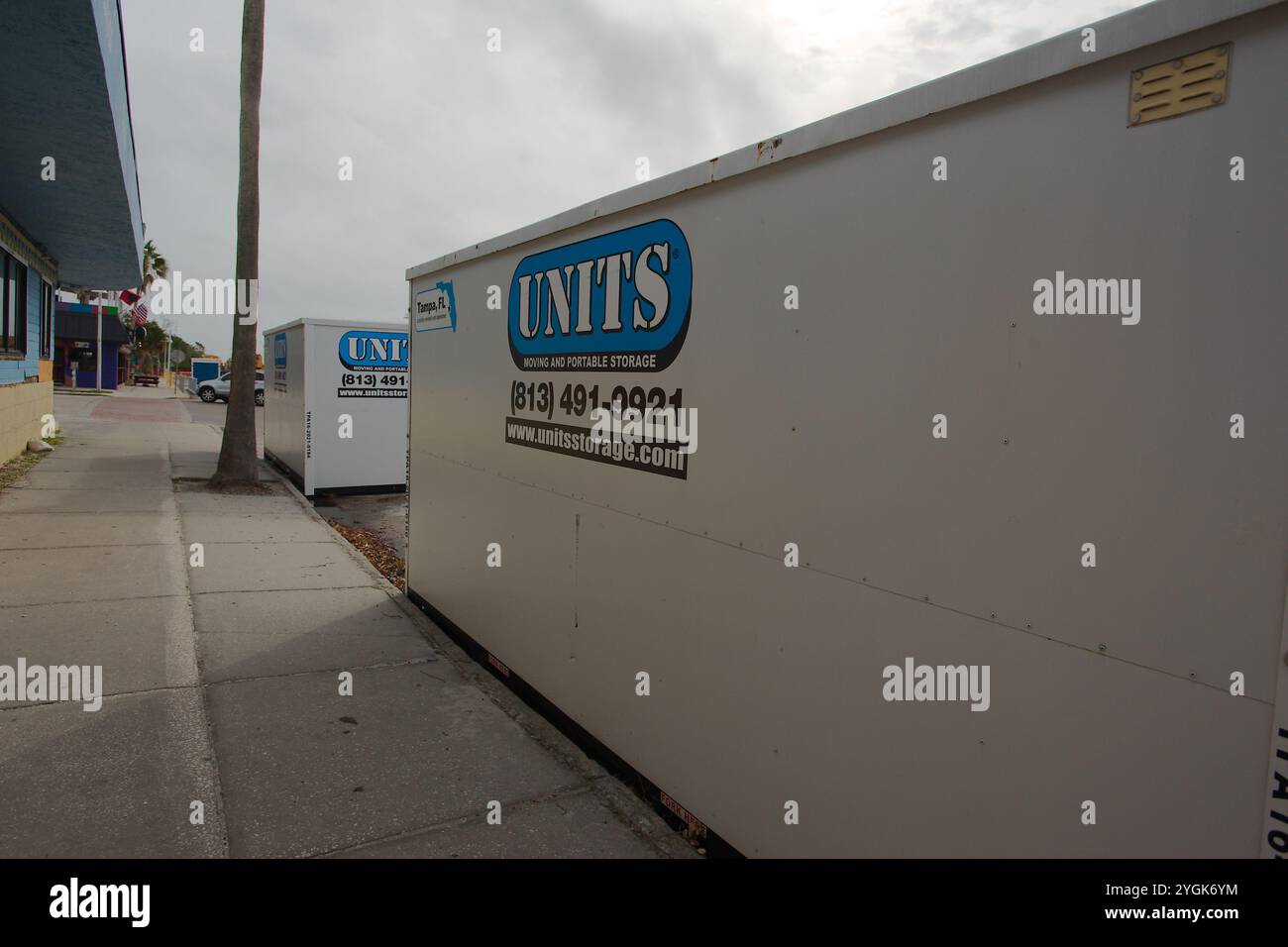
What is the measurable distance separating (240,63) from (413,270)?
7997 mm

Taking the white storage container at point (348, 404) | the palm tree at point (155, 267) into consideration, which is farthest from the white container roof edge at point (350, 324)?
the palm tree at point (155, 267)

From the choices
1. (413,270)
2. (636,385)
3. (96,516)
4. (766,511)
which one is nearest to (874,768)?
(766,511)

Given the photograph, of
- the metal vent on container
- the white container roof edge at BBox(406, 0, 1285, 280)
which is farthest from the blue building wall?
the metal vent on container

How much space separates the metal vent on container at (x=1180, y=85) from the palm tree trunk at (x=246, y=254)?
12.2 meters

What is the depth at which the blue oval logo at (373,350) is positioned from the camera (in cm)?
1200

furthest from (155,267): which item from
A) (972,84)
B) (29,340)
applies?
(972,84)

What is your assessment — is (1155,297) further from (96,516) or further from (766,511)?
(96,516)

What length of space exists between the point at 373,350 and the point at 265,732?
29.7ft

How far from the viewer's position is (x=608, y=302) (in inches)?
142

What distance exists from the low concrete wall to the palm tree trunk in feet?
9.57

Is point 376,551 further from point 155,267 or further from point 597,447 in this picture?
point 155,267
